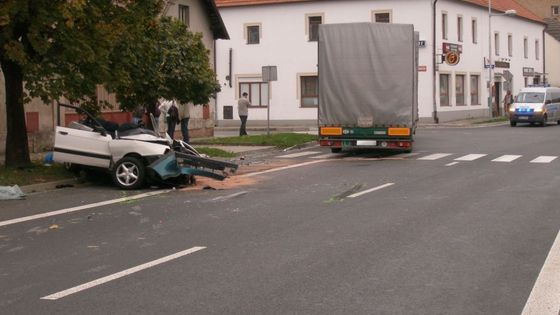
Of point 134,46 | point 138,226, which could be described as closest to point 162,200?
point 138,226

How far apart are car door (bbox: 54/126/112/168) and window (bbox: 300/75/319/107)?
29.8 metres

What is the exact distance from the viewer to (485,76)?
48750 mm

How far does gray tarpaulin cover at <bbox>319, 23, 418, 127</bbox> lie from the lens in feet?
66.6

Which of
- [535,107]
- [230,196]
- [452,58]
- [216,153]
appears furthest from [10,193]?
[452,58]

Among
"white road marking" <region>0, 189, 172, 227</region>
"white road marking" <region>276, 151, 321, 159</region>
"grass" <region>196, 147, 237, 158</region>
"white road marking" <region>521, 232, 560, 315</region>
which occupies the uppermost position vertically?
"grass" <region>196, 147, 237, 158</region>

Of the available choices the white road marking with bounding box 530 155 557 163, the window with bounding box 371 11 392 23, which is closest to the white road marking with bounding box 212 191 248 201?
the white road marking with bounding box 530 155 557 163

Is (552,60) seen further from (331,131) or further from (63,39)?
(63,39)

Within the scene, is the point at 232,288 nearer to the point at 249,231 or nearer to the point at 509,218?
the point at 249,231

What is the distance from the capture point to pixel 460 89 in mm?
45625

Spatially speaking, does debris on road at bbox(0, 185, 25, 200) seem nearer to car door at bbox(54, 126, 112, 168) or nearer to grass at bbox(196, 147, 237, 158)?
car door at bbox(54, 126, 112, 168)

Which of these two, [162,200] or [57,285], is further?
[162,200]

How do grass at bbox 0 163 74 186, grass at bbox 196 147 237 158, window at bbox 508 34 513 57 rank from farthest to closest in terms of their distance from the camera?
window at bbox 508 34 513 57
grass at bbox 196 147 237 158
grass at bbox 0 163 74 186

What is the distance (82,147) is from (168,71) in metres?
6.02

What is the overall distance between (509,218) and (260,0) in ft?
119
